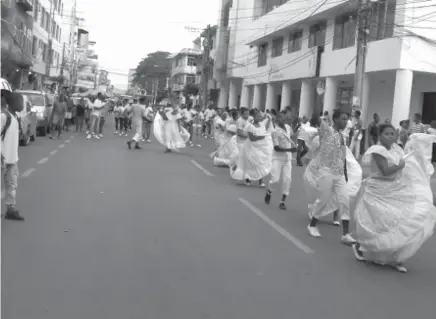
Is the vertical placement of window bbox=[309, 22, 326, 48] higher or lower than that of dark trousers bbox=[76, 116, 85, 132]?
higher

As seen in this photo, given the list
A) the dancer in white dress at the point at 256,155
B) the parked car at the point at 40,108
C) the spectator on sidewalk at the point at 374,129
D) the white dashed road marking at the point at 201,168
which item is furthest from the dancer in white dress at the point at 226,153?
the parked car at the point at 40,108

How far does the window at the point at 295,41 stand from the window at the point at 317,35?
6.01 ft

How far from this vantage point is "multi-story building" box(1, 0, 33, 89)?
39375mm

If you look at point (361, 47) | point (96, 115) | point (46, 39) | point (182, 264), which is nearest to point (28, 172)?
point (182, 264)

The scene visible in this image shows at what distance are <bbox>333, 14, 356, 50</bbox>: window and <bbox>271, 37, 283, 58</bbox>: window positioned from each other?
9.94m

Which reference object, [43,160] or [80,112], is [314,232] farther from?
[80,112]

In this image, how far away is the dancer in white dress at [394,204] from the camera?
6.36m

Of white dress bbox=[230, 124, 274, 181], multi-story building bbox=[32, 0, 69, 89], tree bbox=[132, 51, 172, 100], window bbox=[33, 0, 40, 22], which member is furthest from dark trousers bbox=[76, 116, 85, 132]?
tree bbox=[132, 51, 172, 100]

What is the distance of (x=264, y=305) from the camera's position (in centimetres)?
492

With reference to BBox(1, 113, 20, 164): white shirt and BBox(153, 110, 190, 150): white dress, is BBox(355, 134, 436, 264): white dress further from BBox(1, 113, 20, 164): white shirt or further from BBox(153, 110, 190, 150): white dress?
BBox(153, 110, 190, 150): white dress

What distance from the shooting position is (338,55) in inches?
1176

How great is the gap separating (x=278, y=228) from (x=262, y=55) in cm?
3736

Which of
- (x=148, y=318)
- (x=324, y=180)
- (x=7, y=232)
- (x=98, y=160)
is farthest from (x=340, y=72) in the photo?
(x=148, y=318)

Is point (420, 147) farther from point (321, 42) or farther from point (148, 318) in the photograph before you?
point (321, 42)
